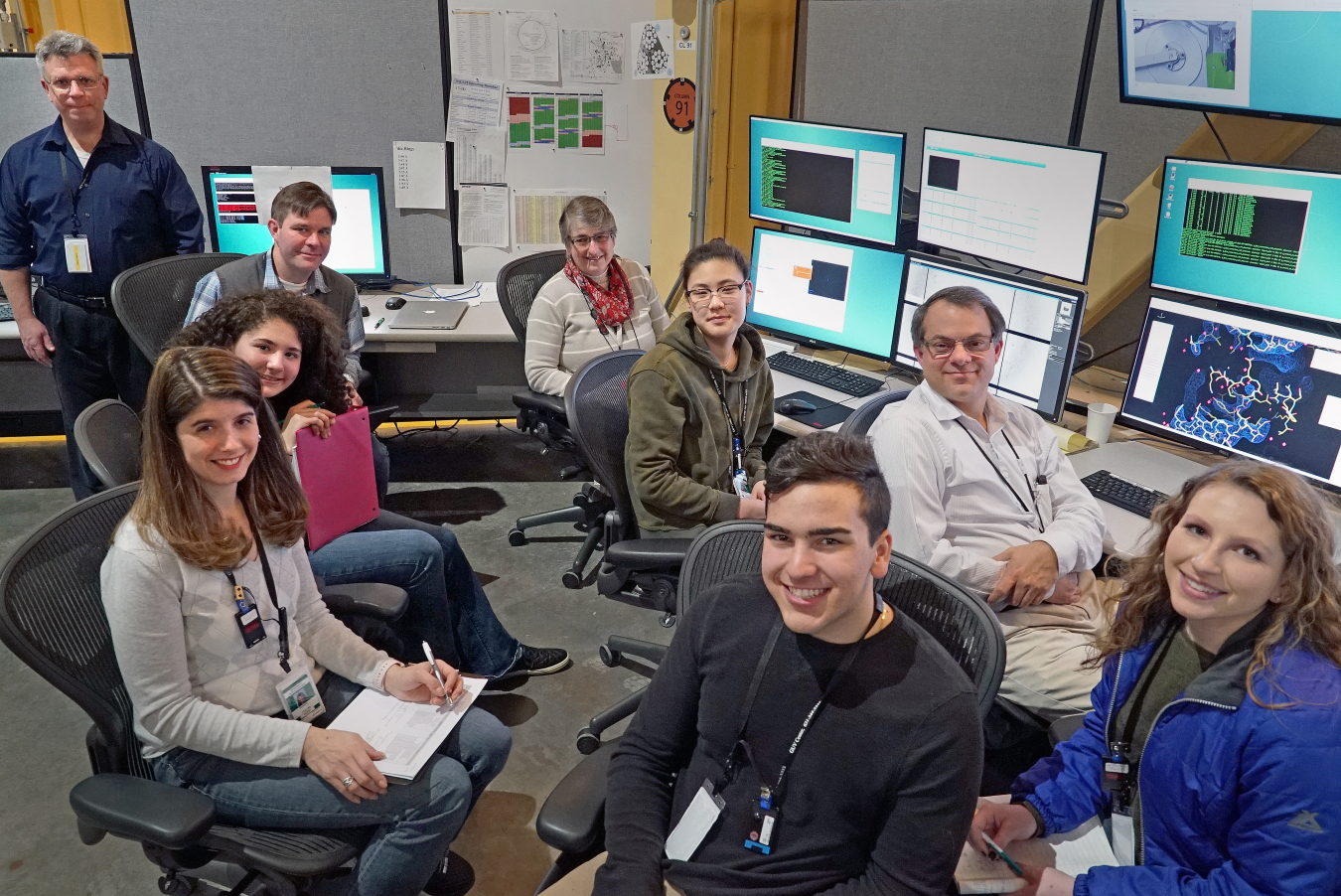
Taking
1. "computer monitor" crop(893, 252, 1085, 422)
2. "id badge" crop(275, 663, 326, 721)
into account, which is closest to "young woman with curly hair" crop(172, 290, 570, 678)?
"id badge" crop(275, 663, 326, 721)

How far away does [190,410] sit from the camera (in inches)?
62.9

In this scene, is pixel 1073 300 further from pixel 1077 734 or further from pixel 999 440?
pixel 1077 734

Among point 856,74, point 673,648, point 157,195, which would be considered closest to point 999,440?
point 673,648

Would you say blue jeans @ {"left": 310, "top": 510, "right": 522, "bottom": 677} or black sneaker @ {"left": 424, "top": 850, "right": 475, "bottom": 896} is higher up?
blue jeans @ {"left": 310, "top": 510, "right": 522, "bottom": 677}

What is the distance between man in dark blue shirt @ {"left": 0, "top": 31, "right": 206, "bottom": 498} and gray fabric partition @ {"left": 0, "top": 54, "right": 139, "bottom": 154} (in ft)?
2.00

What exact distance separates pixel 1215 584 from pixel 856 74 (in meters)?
2.88

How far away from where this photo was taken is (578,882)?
4.79 ft

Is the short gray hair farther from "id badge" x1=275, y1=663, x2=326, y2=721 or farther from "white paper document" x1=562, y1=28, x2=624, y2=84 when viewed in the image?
"id badge" x1=275, y1=663, x2=326, y2=721

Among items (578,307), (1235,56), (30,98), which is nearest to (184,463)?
(578,307)

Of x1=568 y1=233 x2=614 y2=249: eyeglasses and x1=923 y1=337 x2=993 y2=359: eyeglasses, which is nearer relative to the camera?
x1=923 y1=337 x2=993 y2=359: eyeglasses

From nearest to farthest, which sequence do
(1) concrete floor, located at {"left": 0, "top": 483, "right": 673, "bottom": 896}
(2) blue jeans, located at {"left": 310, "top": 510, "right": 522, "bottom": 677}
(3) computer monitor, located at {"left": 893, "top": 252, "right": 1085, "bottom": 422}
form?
(1) concrete floor, located at {"left": 0, "top": 483, "right": 673, "bottom": 896}
(2) blue jeans, located at {"left": 310, "top": 510, "right": 522, "bottom": 677}
(3) computer monitor, located at {"left": 893, "top": 252, "right": 1085, "bottom": 422}

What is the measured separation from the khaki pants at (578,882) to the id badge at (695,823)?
0.40 feet

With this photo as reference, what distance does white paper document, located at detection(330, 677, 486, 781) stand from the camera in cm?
170

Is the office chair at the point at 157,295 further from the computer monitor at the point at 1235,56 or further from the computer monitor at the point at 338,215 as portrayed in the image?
the computer monitor at the point at 1235,56
